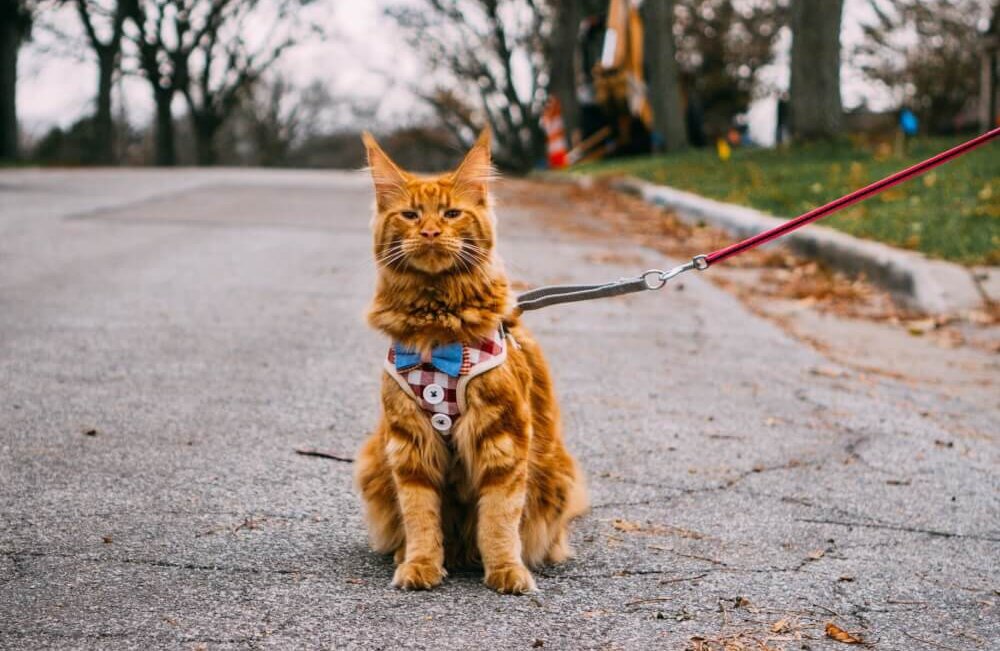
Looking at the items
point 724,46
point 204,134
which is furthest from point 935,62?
point 204,134

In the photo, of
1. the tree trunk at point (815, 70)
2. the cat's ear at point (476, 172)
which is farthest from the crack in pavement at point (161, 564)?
the tree trunk at point (815, 70)

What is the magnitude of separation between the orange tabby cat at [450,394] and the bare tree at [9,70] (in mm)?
27868

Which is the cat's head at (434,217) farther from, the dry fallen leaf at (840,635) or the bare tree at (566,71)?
the bare tree at (566,71)

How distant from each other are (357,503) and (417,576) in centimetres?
93

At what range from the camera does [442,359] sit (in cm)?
323

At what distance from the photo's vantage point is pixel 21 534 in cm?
351

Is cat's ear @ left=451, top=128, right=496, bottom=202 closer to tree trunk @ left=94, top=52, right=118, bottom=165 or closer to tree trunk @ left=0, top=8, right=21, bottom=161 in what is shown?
tree trunk @ left=0, top=8, right=21, bottom=161

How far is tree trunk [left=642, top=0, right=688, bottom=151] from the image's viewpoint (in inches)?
884

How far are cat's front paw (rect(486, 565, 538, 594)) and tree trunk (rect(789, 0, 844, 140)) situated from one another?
15.4 m

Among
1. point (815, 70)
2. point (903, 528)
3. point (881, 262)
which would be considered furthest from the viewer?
point (815, 70)

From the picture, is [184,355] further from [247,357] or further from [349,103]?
[349,103]

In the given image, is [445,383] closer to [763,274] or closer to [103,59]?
[763,274]

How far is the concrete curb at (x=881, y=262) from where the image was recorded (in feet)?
27.6

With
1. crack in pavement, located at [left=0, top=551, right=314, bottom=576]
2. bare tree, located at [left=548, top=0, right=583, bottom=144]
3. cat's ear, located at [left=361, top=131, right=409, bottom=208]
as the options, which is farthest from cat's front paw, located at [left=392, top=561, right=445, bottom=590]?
bare tree, located at [left=548, top=0, right=583, bottom=144]
